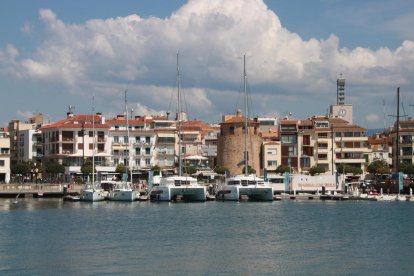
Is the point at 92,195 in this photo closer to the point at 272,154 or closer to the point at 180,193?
the point at 180,193

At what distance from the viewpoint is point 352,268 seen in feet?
146

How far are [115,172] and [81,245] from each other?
76.7m

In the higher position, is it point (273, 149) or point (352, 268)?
point (273, 149)

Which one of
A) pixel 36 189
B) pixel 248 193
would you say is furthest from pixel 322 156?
pixel 36 189

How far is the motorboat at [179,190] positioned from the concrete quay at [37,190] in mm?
15000

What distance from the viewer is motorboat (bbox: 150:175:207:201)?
102m

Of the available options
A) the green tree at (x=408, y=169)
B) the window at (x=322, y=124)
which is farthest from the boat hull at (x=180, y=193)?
the window at (x=322, y=124)

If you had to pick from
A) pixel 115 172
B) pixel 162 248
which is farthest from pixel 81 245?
pixel 115 172

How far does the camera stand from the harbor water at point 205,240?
146 feet

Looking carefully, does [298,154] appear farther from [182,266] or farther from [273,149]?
[182,266]

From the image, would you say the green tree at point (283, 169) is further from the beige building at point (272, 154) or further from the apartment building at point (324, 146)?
the beige building at point (272, 154)

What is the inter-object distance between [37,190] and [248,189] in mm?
29871

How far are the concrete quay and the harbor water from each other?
825 inches

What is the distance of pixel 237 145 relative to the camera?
440ft
